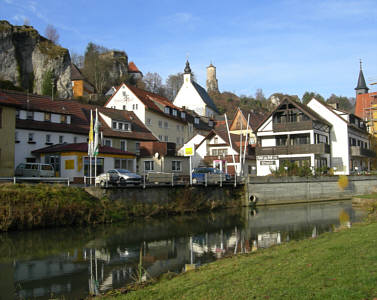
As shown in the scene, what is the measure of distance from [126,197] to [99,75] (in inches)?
3000

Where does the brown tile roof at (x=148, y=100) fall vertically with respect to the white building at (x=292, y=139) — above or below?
above

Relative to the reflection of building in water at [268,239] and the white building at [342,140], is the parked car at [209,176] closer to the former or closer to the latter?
the reflection of building in water at [268,239]

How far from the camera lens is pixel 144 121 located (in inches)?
2485

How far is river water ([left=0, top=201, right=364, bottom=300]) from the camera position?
51.0 feet

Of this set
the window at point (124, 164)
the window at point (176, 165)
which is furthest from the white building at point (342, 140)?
the window at point (124, 164)

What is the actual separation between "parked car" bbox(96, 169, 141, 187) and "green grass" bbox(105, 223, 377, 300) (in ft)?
65.3

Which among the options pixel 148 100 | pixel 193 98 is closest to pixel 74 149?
pixel 148 100

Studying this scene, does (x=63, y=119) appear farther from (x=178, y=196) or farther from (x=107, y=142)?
(x=178, y=196)

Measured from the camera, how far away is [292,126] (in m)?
55.6

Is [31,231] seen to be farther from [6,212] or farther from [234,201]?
[234,201]

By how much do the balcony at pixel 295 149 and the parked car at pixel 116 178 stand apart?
83.6 ft

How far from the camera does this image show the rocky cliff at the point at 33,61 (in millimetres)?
79312

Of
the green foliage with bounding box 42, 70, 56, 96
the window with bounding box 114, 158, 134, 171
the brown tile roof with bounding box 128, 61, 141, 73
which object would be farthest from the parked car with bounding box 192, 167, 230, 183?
the brown tile roof with bounding box 128, 61, 141, 73

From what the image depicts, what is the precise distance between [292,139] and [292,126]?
7.76 feet
